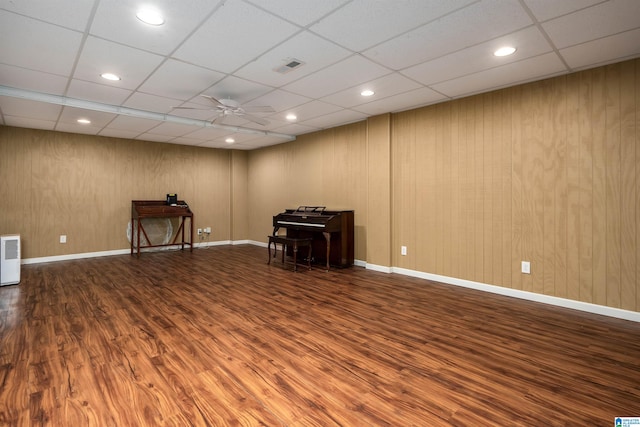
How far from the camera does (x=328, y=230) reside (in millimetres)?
4902

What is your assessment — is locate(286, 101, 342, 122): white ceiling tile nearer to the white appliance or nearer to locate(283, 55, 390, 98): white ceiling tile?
locate(283, 55, 390, 98): white ceiling tile

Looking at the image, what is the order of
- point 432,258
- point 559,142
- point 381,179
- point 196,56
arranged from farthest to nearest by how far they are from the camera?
point 381,179
point 432,258
point 559,142
point 196,56

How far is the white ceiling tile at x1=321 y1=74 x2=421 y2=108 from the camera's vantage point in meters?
3.41

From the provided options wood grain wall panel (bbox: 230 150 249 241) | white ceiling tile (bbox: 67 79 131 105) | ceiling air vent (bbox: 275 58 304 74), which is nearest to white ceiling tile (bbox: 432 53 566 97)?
ceiling air vent (bbox: 275 58 304 74)

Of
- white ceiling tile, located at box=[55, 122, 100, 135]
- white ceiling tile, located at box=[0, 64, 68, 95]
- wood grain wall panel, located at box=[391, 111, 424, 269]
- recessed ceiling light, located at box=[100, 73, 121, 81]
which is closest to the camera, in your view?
white ceiling tile, located at box=[0, 64, 68, 95]

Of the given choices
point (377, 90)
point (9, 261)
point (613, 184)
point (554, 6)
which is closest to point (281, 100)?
point (377, 90)

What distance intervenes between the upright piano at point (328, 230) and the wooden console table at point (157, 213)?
89.3 inches

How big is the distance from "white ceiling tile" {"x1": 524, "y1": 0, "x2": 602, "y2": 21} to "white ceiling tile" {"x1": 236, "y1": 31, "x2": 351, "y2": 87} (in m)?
1.35

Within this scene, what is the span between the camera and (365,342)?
2459 millimetres

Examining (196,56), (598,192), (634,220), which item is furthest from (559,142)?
(196,56)

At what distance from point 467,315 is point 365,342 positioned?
1.19 metres

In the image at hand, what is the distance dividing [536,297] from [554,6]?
273 cm

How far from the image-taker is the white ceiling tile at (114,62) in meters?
2.68

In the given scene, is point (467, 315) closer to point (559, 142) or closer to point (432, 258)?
point (432, 258)
